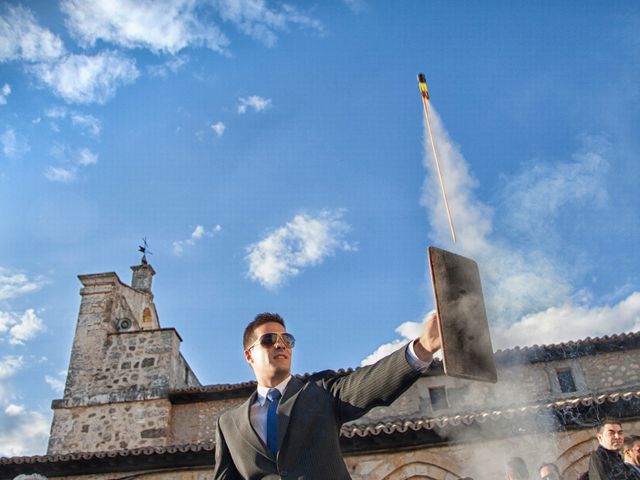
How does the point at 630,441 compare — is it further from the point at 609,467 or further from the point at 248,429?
the point at 248,429

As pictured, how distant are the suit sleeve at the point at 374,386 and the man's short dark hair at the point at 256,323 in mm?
453

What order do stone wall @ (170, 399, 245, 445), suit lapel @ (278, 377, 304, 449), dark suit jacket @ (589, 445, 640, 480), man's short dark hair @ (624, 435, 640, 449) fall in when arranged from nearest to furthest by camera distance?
suit lapel @ (278, 377, 304, 449) → dark suit jacket @ (589, 445, 640, 480) → man's short dark hair @ (624, 435, 640, 449) → stone wall @ (170, 399, 245, 445)

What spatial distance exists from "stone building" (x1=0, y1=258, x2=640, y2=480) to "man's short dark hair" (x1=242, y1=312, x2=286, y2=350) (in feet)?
24.3

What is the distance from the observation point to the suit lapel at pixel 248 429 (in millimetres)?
2385

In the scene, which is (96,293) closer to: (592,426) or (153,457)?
(153,457)

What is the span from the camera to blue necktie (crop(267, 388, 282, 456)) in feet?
7.86

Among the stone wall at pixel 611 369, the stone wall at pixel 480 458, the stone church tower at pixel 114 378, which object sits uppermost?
the stone church tower at pixel 114 378

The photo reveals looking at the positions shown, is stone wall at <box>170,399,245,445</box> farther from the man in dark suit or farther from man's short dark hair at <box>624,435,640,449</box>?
the man in dark suit

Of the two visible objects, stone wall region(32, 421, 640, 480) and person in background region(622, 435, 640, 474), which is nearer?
person in background region(622, 435, 640, 474)

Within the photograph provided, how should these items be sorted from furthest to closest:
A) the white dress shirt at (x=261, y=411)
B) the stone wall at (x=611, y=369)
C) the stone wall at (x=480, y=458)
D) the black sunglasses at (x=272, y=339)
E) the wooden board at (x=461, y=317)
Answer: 1. the stone wall at (x=611, y=369)
2. the stone wall at (x=480, y=458)
3. the black sunglasses at (x=272, y=339)
4. the white dress shirt at (x=261, y=411)
5. the wooden board at (x=461, y=317)

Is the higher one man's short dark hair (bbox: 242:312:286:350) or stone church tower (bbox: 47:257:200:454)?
stone church tower (bbox: 47:257:200:454)

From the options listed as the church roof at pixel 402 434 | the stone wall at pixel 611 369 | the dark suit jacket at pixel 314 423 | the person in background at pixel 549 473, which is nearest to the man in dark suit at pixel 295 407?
the dark suit jacket at pixel 314 423

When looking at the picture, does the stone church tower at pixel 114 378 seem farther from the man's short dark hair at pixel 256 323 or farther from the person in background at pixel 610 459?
the man's short dark hair at pixel 256 323

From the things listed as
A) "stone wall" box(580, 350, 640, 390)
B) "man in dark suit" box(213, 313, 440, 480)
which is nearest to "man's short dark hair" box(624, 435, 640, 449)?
"man in dark suit" box(213, 313, 440, 480)
